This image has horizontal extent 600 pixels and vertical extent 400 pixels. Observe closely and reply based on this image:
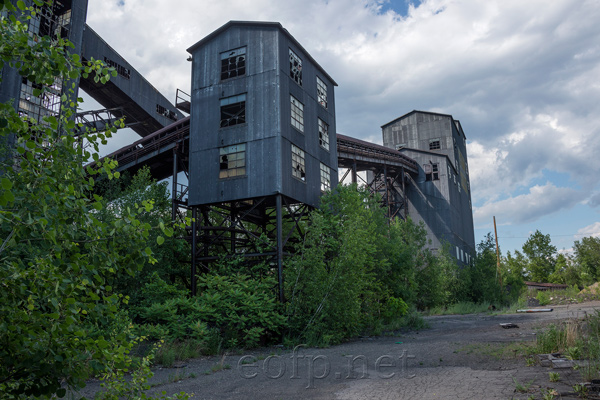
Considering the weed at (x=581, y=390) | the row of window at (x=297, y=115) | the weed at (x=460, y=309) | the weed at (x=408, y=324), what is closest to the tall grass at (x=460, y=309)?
the weed at (x=460, y=309)

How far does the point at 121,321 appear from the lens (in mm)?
13734

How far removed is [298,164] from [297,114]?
255 centimetres

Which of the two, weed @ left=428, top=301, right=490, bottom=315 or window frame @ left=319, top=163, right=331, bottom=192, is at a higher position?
window frame @ left=319, top=163, right=331, bottom=192

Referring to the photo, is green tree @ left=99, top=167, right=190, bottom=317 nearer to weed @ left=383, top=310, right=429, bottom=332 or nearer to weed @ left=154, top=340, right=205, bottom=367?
weed @ left=154, top=340, right=205, bottom=367

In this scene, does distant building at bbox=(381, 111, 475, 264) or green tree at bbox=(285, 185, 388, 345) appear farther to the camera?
distant building at bbox=(381, 111, 475, 264)

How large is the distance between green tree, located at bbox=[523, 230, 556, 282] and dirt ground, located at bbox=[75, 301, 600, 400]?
226 feet

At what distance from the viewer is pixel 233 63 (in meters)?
22.2

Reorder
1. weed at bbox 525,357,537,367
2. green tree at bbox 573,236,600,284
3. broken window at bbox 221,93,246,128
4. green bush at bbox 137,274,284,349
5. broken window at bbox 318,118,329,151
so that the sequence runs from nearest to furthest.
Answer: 1. weed at bbox 525,357,537,367
2. green bush at bbox 137,274,284,349
3. broken window at bbox 221,93,246,128
4. broken window at bbox 318,118,329,151
5. green tree at bbox 573,236,600,284

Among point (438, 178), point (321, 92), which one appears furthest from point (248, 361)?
point (438, 178)

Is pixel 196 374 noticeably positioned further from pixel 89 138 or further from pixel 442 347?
pixel 89 138

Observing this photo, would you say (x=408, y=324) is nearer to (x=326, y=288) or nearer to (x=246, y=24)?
(x=326, y=288)

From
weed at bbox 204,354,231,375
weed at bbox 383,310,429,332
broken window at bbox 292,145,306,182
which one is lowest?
weed at bbox 204,354,231,375

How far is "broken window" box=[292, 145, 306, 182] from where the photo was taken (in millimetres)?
21203

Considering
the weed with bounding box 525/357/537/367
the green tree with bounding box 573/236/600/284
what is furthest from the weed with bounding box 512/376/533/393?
the green tree with bounding box 573/236/600/284
